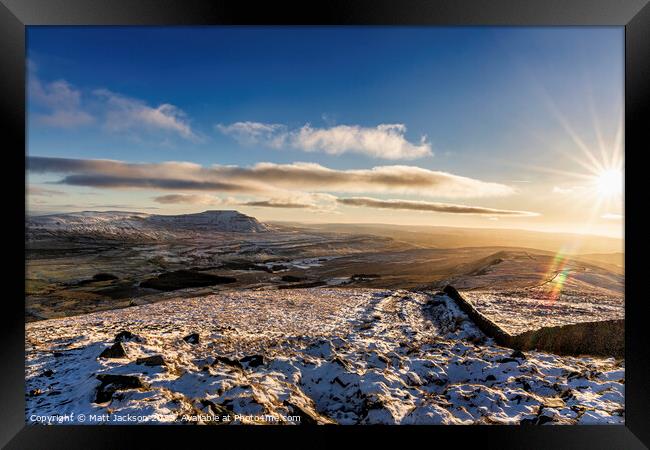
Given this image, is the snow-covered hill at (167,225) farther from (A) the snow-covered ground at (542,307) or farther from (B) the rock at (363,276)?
(A) the snow-covered ground at (542,307)

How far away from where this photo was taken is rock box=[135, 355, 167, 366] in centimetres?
295

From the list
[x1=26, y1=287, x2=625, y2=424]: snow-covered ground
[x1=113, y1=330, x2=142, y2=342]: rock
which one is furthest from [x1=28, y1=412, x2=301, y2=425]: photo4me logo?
[x1=113, y1=330, x2=142, y2=342]: rock

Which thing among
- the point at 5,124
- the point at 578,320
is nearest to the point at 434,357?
the point at 578,320

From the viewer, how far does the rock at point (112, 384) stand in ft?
8.61

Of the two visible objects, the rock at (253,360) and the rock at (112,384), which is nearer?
the rock at (112,384)

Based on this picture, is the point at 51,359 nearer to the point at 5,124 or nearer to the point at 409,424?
the point at 5,124

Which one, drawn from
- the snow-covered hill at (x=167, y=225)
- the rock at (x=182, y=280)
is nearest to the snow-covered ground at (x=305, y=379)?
the rock at (x=182, y=280)

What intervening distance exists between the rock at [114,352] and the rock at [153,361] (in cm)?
27

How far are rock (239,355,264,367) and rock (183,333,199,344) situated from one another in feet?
2.69

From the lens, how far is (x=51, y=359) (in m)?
3.13

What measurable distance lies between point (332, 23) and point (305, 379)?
418 cm

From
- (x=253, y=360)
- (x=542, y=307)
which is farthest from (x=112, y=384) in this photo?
(x=542, y=307)

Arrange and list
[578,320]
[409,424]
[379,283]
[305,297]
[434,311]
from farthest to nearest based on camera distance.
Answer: [379,283] < [305,297] < [434,311] < [578,320] < [409,424]

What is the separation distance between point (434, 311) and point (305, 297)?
120 inches
